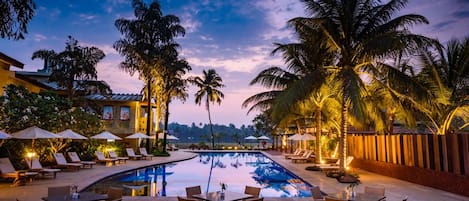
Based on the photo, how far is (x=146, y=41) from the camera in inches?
951

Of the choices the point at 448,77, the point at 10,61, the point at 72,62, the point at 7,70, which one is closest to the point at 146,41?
the point at 72,62

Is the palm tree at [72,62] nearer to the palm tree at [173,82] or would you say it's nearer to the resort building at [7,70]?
the resort building at [7,70]

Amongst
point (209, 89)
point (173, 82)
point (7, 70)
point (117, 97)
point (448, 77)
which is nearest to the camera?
point (448, 77)

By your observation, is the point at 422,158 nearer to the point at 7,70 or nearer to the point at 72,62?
the point at 7,70

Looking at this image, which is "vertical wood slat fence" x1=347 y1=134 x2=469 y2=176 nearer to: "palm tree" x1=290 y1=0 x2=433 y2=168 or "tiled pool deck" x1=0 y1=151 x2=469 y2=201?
"tiled pool deck" x1=0 y1=151 x2=469 y2=201

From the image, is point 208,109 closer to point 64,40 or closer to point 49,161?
point 64,40

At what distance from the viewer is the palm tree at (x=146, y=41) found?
925 inches

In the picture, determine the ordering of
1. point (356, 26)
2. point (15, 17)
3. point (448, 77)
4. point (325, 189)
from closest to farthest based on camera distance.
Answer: point (15, 17) → point (325, 189) → point (356, 26) → point (448, 77)

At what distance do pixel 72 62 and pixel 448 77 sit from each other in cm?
2045

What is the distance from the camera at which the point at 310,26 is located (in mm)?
12461

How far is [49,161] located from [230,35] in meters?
13.6

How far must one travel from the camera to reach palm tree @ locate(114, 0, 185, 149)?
23.5 m

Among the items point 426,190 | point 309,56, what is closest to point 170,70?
point 309,56

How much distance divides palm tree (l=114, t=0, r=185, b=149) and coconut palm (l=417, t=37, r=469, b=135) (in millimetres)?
16948
